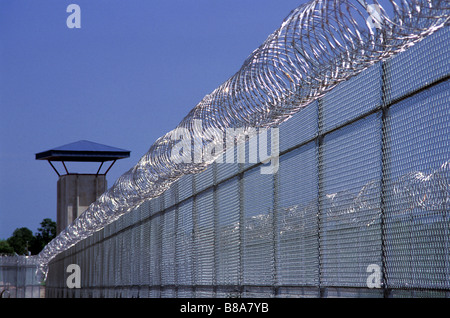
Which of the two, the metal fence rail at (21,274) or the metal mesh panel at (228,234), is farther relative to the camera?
the metal fence rail at (21,274)

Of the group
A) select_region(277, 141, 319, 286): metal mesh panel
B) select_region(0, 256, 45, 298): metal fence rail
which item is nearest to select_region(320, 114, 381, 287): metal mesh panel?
select_region(277, 141, 319, 286): metal mesh panel

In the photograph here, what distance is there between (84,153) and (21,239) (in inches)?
4295

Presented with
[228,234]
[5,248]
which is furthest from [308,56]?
[5,248]

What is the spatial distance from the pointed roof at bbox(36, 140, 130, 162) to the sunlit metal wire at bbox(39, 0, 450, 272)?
Result: 38854mm

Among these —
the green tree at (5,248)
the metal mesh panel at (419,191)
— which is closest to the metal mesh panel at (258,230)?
the metal mesh panel at (419,191)

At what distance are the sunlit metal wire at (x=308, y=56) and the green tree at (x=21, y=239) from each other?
5517 inches

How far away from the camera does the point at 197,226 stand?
1244 centimetres

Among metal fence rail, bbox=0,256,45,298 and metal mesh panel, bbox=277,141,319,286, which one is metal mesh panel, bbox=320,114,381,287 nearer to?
metal mesh panel, bbox=277,141,319,286

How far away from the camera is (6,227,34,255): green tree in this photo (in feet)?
481

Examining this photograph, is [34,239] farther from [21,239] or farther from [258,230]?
[258,230]

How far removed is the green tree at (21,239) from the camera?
147m

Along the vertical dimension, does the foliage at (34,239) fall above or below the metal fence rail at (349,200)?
above

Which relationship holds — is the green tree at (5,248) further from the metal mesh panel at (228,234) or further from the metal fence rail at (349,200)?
the metal fence rail at (349,200)

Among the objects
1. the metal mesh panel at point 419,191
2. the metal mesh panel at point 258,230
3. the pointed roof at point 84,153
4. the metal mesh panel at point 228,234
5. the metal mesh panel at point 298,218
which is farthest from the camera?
the pointed roof at point 84,153
